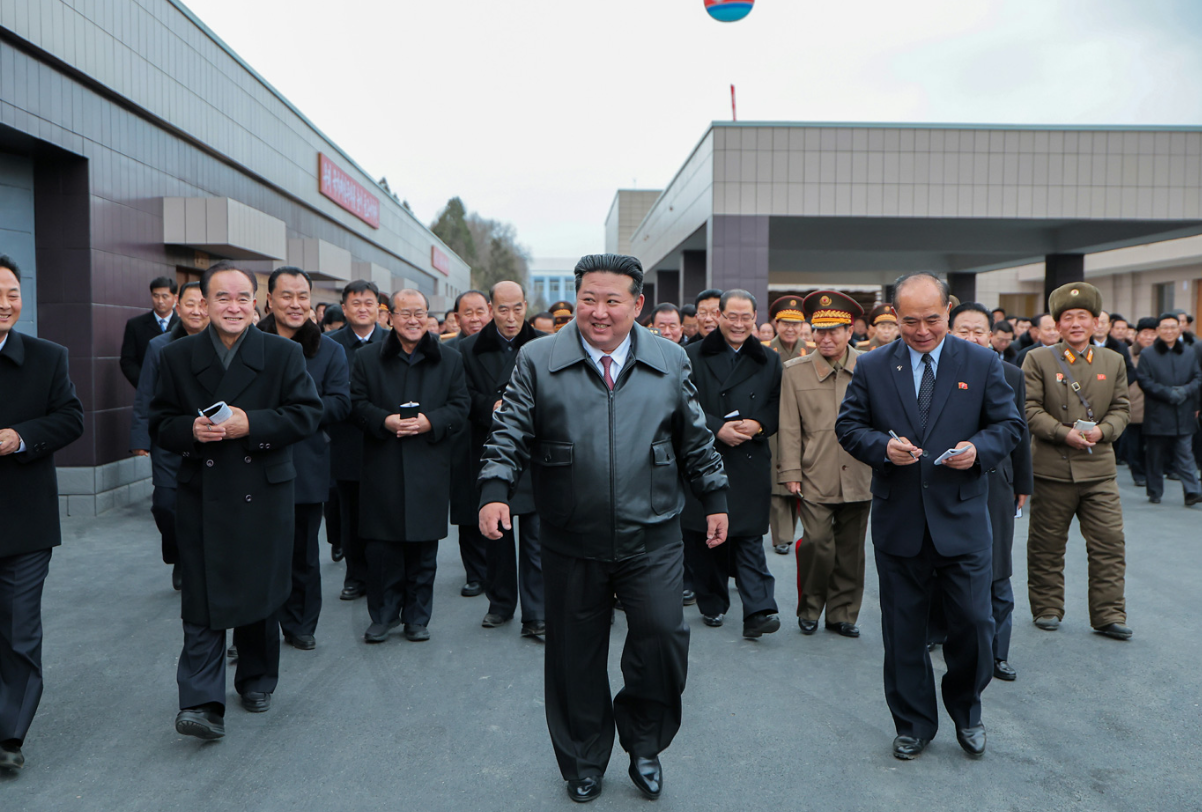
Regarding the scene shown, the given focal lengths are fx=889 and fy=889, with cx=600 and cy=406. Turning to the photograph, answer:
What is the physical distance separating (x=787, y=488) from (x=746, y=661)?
1.19 metres

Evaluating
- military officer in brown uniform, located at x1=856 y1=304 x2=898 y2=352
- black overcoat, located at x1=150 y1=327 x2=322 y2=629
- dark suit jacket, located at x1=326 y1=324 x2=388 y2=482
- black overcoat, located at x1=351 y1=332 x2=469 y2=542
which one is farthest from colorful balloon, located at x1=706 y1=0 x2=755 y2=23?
black overcoat, located at x1=150 y1=327 x2=322 y2=629

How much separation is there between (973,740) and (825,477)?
1.99 m

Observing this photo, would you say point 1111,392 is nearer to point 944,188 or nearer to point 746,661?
point 746,661

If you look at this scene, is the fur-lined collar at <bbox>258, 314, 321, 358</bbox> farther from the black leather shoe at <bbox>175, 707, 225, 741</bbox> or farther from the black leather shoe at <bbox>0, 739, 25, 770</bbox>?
the black leather shoe at <bbox>0, 739, 25, 770</bbox>

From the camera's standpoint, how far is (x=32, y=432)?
3.76 m

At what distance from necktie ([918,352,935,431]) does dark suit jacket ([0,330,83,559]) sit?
12.1 feet

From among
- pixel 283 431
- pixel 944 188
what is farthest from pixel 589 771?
pixel 944 188

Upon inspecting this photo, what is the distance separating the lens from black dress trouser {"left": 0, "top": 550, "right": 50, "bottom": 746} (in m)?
3.70

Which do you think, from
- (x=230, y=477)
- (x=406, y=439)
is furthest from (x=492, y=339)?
(x=230, y=477)

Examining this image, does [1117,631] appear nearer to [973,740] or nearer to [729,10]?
[973,740]

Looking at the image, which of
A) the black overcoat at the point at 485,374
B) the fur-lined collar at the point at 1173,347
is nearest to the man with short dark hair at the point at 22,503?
the black overcoat at the point at 485,374

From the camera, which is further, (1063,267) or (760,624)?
(1063,267)

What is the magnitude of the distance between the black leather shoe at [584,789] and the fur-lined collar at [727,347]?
3019 millimetres

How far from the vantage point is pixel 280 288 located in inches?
206
